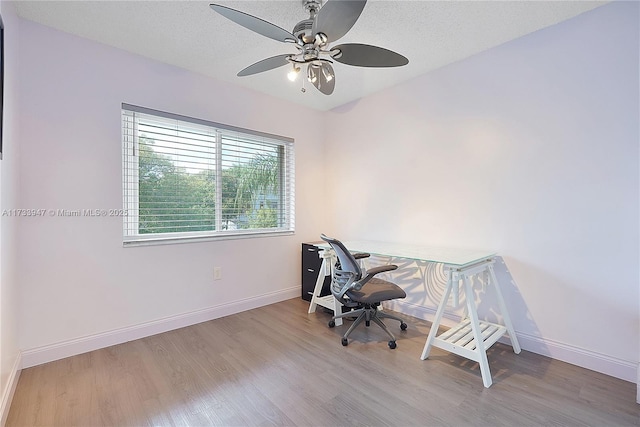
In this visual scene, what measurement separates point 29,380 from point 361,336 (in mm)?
2326

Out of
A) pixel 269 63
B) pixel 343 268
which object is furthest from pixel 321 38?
pixel 343 268

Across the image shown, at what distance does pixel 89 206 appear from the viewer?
2262 millimetres

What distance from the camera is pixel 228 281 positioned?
120 inches

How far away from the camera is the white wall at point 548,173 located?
1891 millimetres

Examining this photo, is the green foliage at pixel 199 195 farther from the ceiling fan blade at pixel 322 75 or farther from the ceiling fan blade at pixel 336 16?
the ceiling fan blade at pixel 336 16

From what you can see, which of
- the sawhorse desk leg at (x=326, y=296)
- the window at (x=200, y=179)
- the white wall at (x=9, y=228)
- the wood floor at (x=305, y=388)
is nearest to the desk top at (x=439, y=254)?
the sawhorse desk leg at (x=326, y=296)

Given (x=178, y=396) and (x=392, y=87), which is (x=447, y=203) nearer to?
(x=392, y=87)

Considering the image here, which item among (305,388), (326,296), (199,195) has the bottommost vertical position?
(305,388)

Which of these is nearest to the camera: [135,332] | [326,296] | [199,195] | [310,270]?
[135,332]

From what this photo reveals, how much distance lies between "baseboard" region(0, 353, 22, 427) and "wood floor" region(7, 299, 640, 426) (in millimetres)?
38

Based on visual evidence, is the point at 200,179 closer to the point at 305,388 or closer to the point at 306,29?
the point at 306,29

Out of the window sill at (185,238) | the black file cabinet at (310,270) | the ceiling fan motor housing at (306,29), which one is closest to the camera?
the ceiling fan motor housing at (306,29)

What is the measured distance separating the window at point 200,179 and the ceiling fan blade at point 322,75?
1.41 m

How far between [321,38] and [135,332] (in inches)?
105
